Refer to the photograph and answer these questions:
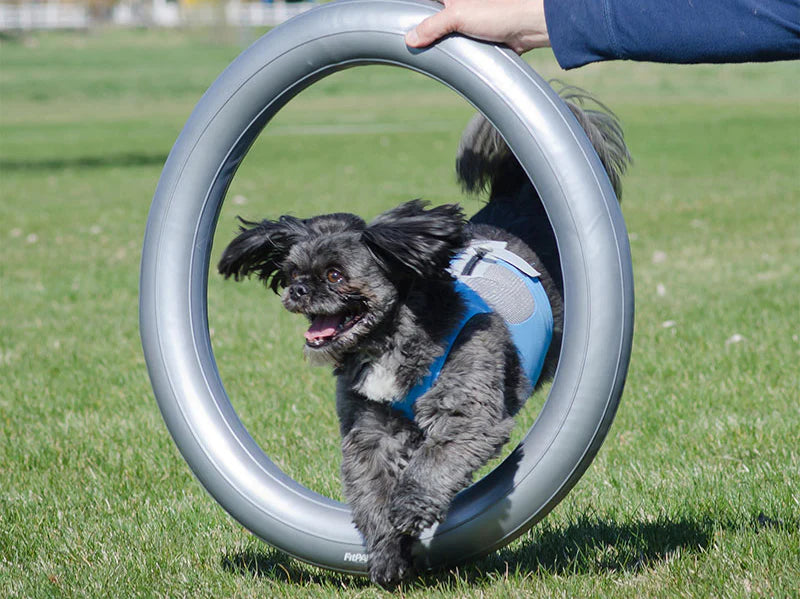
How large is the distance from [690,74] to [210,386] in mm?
45237

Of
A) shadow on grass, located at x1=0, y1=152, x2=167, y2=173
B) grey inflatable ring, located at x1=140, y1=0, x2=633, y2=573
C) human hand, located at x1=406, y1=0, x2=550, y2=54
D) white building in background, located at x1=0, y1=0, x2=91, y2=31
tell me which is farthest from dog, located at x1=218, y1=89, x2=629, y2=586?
white building in background, located at x1=0, y1=0, x2=91, y2=31

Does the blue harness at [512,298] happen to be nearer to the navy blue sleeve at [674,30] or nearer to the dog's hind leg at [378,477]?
the dog's hind leg at [378,477]

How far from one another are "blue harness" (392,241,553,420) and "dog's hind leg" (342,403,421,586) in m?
0.09

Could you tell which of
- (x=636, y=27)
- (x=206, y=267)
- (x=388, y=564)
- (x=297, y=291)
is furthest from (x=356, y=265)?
(x=636, y=27)

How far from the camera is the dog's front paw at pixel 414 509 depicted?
10.7ft

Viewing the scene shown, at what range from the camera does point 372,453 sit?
356 cm

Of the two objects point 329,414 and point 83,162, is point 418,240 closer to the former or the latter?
point 329,414

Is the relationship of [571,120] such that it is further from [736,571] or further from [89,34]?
[89,34]

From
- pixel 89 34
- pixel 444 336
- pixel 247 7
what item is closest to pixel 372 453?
pixel 444 336

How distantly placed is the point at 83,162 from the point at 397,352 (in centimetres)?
1775

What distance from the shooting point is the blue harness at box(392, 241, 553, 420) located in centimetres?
379

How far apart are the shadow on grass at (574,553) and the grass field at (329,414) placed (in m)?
0.01

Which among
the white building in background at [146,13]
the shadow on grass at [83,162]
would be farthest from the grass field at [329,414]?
the white building in background at [146,13]

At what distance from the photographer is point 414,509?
129 inches
